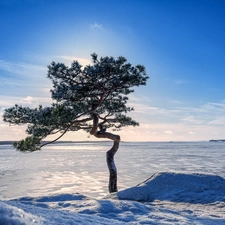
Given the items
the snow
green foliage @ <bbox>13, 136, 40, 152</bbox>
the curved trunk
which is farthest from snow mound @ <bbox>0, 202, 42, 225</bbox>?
the curved trunk

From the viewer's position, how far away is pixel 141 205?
5879 mm

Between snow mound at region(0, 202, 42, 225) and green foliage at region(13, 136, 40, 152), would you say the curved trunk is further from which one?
snow mound at region(0, 202, 42, 225)

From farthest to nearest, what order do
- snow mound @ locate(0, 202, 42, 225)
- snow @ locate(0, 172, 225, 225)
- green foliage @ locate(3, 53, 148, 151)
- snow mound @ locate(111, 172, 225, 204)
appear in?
green foliage @ locate(3, 53, 148, 151)
snow mound @ locate(111, 172, 225, 204)
snow @ locate(0, 172, 225, 225)
snow mound @ locate(0, 202, 42, 225)

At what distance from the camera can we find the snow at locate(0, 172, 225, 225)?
3385 mm

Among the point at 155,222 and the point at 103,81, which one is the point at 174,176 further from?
the point at 155,222

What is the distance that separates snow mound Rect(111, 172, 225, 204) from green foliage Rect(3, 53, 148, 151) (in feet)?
16.3

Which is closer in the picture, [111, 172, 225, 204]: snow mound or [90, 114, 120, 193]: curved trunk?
[111, 172, 225, 204]: snow mound

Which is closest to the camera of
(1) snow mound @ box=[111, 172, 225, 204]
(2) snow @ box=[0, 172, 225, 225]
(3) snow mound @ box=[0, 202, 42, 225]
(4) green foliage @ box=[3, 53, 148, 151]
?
(3) snow mound @ box=[0, 202, 42, 225]

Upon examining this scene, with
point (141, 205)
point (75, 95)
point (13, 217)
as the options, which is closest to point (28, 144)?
point (75, 95)

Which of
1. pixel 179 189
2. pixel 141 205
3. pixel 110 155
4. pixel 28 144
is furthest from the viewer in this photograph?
pixel 110 155

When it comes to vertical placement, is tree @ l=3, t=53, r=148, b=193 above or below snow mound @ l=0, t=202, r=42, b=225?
above

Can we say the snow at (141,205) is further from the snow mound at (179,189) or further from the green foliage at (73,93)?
the green foliage at (73,93)

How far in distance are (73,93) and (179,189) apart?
6920mm

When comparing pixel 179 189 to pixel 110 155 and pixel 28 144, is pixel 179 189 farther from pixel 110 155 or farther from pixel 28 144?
pixel 28 144
